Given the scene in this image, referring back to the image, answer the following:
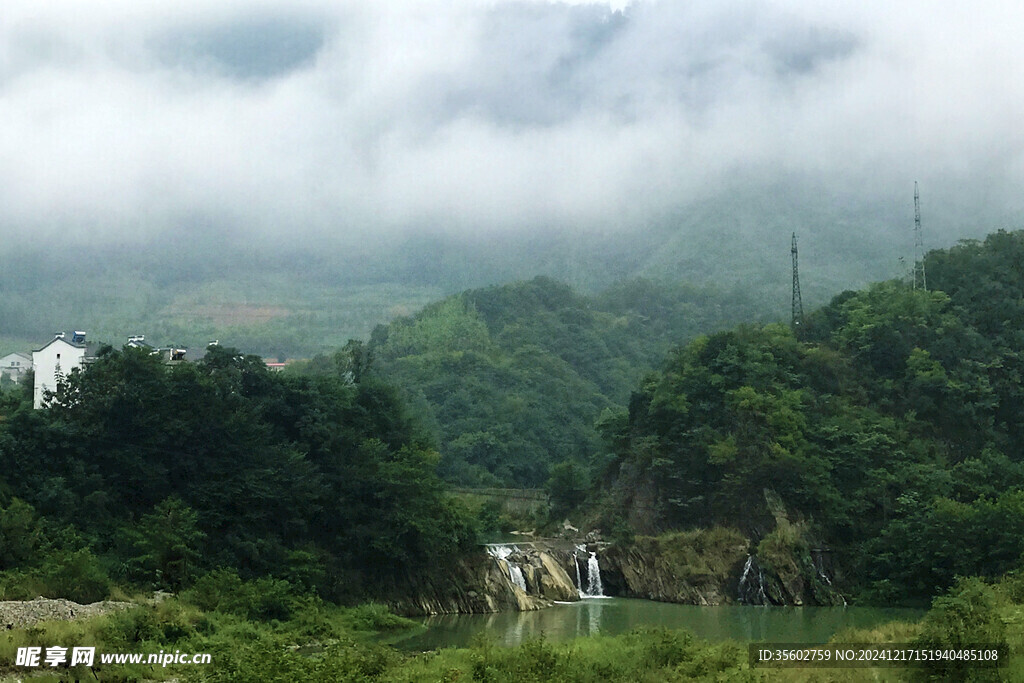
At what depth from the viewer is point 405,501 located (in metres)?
34.9

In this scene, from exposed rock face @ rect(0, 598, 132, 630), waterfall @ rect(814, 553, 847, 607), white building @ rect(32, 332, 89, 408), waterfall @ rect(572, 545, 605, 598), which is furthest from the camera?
white building @ rect(32, 332, 89, 408)

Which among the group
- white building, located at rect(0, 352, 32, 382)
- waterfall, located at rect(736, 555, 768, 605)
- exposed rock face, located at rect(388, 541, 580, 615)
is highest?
white building, located at rect(0, 352, 32, 382)

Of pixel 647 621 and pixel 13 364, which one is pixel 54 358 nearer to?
pixel 647 621

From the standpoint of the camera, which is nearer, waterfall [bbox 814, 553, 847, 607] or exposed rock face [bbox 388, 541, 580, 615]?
exposed rock face [bbox 388, 541, 580, 615]

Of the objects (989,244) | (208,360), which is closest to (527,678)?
(208,360)

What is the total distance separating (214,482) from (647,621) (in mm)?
12333

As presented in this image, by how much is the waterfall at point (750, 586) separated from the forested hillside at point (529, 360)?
70.2ft

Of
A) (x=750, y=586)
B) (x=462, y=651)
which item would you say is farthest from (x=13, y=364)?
(x=462, y=651)

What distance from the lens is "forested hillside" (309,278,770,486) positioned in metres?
68.8

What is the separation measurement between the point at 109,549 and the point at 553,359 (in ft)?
190

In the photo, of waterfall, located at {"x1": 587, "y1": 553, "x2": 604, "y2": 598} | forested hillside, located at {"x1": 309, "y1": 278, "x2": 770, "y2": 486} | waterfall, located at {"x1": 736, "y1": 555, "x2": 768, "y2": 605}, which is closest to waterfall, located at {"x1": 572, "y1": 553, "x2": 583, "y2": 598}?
waterfall, located at {"x1": 587, "y1": 553, "x2": 604, "y2": 598}

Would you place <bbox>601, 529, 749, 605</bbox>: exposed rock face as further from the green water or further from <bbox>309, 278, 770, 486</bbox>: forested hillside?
<bbox>309, 278, 770, 486</bbox>: forested hillside

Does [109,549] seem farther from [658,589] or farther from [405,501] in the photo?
[658,589]

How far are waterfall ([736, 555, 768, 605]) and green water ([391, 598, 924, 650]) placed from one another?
0.79 m
